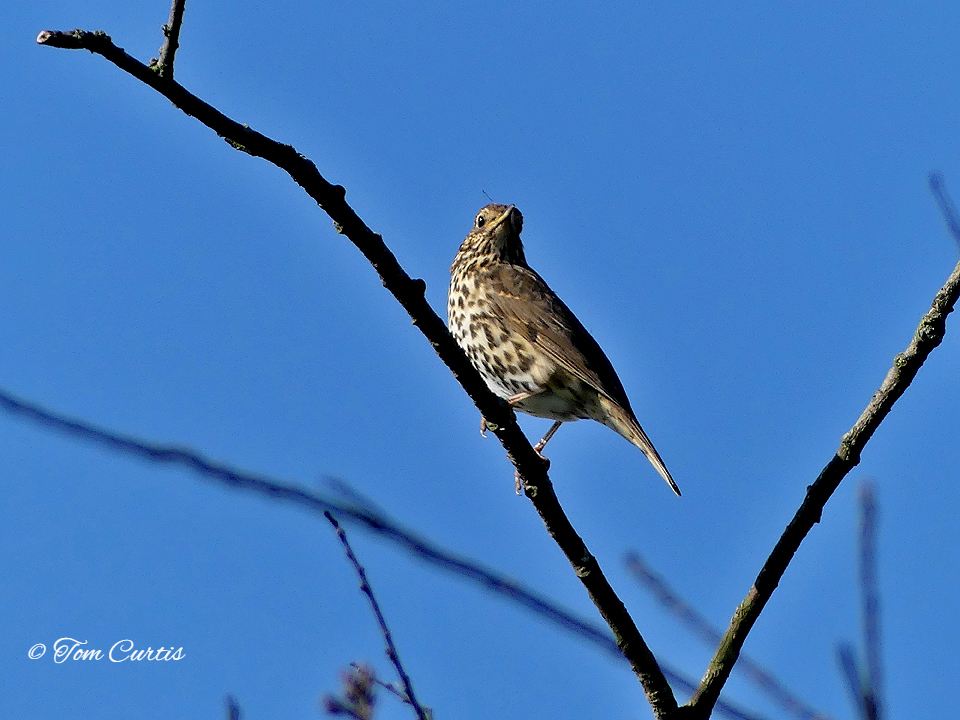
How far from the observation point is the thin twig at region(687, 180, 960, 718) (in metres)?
4.04

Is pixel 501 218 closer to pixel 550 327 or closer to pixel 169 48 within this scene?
pixel 550 327

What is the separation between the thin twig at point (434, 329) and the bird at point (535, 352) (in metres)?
1.81

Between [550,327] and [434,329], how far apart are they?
3227 millimetres

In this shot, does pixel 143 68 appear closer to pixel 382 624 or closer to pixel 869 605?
pixel 382 624

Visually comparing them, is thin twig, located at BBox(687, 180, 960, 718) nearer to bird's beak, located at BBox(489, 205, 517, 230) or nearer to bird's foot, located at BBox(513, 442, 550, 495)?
bird's foot, located at BBox(513, 442, 550, 495)

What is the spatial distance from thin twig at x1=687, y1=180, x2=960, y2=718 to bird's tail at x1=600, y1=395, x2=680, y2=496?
6.65 feet

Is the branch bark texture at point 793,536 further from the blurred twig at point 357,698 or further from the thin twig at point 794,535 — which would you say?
the blurred twig at point 357,698

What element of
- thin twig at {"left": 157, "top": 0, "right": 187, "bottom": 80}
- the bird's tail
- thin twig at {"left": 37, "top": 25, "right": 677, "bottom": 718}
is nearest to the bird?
the bird's tail

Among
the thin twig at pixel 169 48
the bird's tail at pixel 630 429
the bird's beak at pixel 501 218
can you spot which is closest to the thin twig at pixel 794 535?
the bird's tail at pixel 630 429

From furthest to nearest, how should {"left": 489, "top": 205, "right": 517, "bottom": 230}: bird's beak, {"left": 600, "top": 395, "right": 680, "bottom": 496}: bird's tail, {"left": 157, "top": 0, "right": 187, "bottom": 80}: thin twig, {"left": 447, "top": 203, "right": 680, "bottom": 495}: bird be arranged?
{"left": 489, "top": 205, "right": 517, "bottom": 230}: bird's beak
{"left": 447, "top": 203, "right": 680, "bottom": 495}: bird
{"left": 600, "top": 395, "right": 680, "bottom": 496}: bird's tail
{"left": 157, "top": 0, "right": 187, "bottom": 80}: thin twig

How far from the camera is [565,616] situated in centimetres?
249

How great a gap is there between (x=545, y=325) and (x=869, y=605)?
5154mm

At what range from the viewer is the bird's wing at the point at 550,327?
277 inches

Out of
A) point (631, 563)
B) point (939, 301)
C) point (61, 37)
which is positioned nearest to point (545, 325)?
point (939, 301)
